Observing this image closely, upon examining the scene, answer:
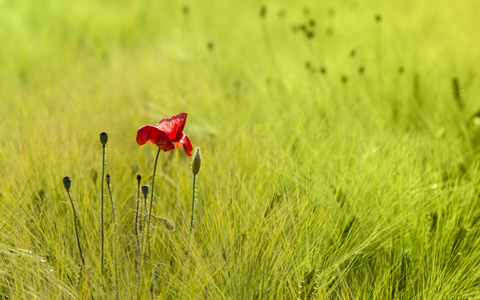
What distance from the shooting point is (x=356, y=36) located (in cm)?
302

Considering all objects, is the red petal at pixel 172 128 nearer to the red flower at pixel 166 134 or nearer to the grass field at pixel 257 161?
the red flower at pixel 166 134

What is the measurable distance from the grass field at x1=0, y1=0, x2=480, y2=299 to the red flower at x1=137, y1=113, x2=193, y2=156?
15 cm

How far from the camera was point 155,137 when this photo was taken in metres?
1.02

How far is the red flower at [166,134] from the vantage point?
3.33 ft

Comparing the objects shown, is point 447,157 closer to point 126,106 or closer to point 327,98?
point 327,98

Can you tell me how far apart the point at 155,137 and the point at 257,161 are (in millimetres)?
388

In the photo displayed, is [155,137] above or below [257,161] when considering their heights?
above

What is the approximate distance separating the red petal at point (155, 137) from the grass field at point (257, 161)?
0.16 metres

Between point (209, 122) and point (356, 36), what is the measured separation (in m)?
1.40

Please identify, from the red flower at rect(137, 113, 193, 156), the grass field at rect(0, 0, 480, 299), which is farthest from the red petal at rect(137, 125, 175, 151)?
the grass field at rect(0, 0, 480, 299)

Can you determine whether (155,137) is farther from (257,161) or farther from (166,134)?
(257,161)

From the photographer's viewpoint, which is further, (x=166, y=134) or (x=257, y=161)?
(x=257, y=161)

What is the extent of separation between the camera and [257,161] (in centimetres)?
135

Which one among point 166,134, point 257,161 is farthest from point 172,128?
point 257,161
